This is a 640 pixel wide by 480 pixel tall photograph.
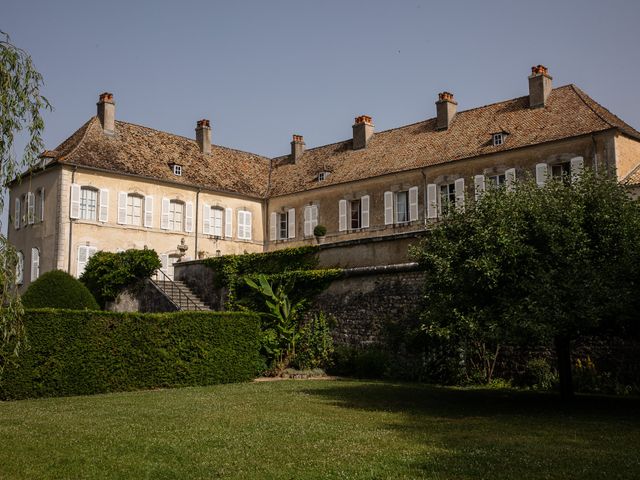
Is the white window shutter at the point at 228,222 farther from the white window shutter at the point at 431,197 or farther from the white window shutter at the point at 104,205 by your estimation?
the white window shutter at the point at 431,197

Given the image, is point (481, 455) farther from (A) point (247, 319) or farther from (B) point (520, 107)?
(B) point (520, 107)

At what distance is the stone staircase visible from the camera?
24438 mm

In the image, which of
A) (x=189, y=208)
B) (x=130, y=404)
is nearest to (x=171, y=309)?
(x=189, y=208)

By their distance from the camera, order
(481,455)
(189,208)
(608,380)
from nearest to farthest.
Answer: (481,455), (608,380), (189,208)

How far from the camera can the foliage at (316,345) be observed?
65.7ft

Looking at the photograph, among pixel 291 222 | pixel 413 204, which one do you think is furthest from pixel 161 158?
pixel 413 204

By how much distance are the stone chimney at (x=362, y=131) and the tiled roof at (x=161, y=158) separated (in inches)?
211

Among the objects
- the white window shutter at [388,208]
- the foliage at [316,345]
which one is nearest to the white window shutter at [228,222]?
the white window shutter at [388,208]

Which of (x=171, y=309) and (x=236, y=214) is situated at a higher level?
(x=236, y=214)

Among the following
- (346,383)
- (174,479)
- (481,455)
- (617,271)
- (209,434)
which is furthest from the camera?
(346,383)

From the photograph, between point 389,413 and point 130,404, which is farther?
point 130,404

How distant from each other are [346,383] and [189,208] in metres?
16.9

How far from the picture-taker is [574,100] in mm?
25719

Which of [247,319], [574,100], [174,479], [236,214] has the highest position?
[574,100]
